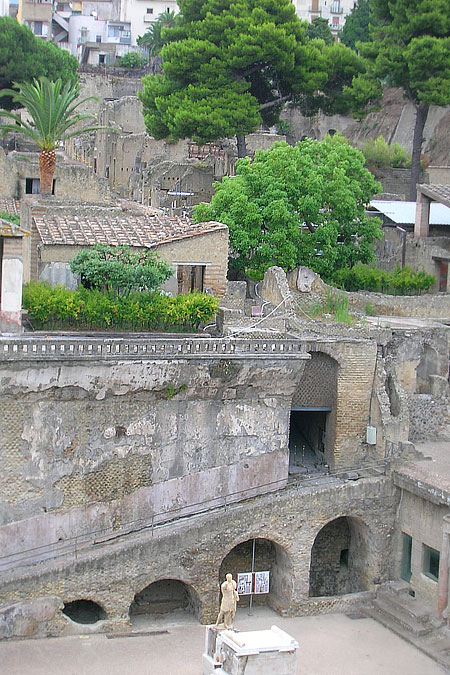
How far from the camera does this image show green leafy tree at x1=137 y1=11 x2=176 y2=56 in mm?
77312

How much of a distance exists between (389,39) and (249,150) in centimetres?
837

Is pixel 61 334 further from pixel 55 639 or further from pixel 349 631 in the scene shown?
pixel 349 631

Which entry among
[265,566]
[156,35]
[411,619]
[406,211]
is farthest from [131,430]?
[156,35]

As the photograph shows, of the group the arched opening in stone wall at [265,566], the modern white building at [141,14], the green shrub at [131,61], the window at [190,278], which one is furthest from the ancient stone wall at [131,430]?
the modern white building at [141,14]

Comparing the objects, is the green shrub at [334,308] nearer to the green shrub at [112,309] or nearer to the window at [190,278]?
the window at [190,278]

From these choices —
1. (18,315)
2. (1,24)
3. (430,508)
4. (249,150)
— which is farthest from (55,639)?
(1,24)

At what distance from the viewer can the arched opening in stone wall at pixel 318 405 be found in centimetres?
3288

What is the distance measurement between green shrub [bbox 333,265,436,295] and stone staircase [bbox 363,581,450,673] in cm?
1230

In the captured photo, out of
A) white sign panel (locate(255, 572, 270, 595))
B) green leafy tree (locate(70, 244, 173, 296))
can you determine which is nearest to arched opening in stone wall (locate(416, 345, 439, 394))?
white sign panel (locate(255, 572, 270, 595))

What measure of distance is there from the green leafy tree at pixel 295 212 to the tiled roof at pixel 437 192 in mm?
2484

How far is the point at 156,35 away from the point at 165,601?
55.8 metres

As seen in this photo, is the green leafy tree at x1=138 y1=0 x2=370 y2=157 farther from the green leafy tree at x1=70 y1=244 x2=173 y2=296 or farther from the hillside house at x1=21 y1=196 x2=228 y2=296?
the green leafy tree at x1=70 y1=244 x2=173 y2=296

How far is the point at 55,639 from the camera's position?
27.5 meters

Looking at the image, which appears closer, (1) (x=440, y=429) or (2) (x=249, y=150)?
(1) (x=440, y=429)
